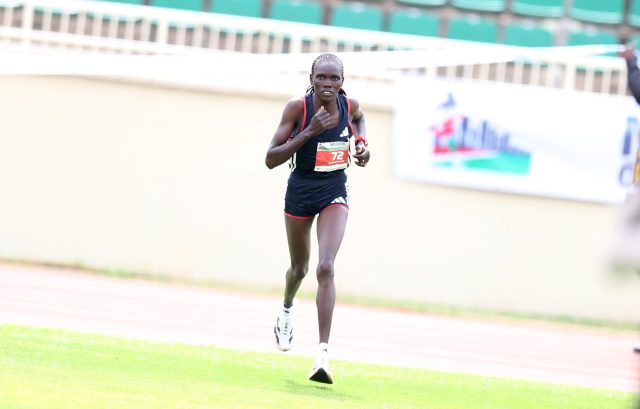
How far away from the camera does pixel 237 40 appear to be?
60.5 feet

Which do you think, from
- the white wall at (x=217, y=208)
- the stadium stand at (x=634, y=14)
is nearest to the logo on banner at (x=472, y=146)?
the white wall at (x=217, y=208)

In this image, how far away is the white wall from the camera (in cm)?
1780

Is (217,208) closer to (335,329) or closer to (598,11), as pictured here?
(335,329)

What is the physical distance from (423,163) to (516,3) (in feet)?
23.8

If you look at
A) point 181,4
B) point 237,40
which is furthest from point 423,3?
point 237,40

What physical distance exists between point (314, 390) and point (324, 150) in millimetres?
1748

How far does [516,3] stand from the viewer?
24.0m

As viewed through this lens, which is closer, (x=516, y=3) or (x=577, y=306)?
(x=577, y=306)

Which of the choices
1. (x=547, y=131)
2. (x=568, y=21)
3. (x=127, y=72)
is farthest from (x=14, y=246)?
(x=568, y=21)

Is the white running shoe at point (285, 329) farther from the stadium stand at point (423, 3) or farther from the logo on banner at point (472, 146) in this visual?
the stadium stand at point (423, 3)

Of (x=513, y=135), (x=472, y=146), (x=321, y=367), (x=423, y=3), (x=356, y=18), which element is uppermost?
(x=423, y=3)

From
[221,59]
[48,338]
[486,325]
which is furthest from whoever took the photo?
[221,59]

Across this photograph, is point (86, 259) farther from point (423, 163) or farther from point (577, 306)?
point (577, 306)

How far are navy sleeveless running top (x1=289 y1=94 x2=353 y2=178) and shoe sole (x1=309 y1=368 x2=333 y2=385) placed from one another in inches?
59.3
